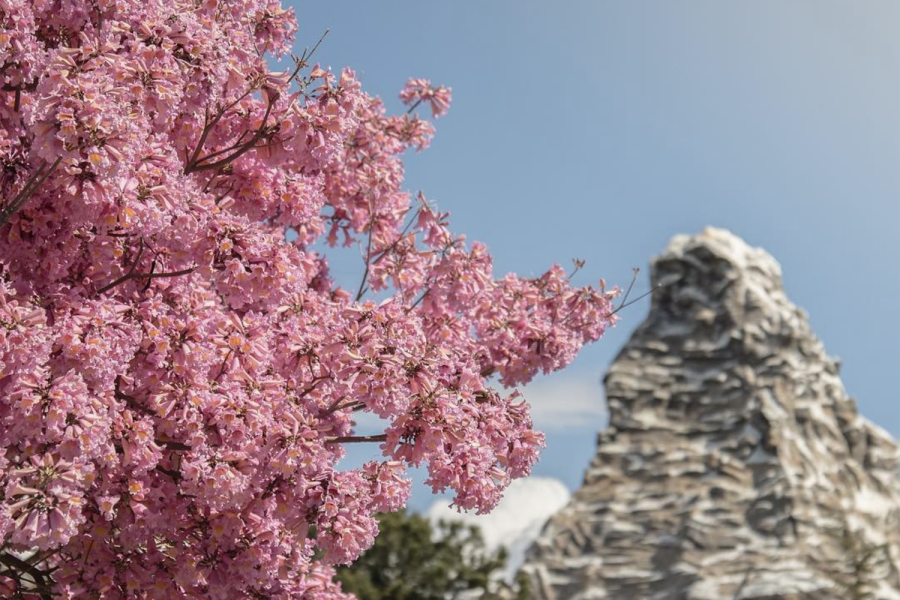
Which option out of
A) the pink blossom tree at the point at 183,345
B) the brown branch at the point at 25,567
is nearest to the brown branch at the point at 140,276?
the pink blossom tree at the point at 183,345

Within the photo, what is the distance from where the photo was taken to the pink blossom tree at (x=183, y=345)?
7.27 meters

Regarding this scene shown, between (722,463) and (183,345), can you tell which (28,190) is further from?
(722,463)

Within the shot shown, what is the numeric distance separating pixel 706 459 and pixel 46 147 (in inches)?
1614

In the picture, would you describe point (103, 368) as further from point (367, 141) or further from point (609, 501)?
point (609, 501)

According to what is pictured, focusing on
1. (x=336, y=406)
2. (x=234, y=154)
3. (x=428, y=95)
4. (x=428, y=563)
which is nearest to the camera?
(x=336, y=406)

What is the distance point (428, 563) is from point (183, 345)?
28312mm

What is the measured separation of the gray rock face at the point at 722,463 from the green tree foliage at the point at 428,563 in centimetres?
835

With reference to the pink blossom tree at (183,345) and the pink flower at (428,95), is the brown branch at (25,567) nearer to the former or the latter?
the pink blossom tree at (183,345)

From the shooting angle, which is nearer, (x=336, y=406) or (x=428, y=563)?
(x=336, y=406)

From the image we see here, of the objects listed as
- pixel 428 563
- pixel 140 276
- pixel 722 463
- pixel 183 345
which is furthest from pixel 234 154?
pixel 722 463

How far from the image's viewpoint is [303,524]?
8.68 metres

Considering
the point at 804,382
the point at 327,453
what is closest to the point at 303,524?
the point at 327,453

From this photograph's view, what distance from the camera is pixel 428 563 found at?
3512 centimetres

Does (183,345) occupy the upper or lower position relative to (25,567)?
upper
